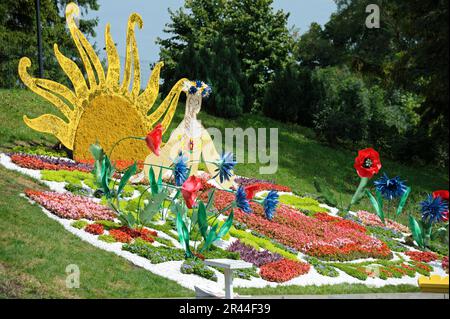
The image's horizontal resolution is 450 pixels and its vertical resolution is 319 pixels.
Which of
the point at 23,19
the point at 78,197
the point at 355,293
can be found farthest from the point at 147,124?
the point at 23,19

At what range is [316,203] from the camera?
17172 millimetres

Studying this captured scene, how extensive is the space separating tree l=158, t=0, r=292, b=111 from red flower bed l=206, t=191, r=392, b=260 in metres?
17.6

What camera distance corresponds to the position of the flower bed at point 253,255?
11.6m

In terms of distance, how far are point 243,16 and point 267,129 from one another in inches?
358

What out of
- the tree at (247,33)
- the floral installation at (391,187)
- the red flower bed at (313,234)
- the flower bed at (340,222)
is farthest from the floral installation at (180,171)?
the tree at (247,33)

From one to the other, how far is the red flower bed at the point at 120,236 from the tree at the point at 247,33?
844 inches

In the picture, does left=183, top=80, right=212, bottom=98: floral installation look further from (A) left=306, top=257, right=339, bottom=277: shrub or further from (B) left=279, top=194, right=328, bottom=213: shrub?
(A) left=306, top=257, right=339, bottom=277: shrub

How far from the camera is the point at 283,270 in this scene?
11305 millimetres

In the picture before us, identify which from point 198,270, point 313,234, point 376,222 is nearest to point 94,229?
point 198,270

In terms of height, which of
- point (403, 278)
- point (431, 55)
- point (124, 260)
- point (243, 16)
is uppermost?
point (243, 16)

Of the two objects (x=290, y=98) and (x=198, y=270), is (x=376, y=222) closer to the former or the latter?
(x=198, y=270)

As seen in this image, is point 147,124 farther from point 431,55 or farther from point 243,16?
point 243,16

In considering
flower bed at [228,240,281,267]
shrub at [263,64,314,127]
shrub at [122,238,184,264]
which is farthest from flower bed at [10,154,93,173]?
shrub at [263,64,314,127]

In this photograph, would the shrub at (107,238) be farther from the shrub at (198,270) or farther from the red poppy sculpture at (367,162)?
the red poppy sculpture at (367,162)
